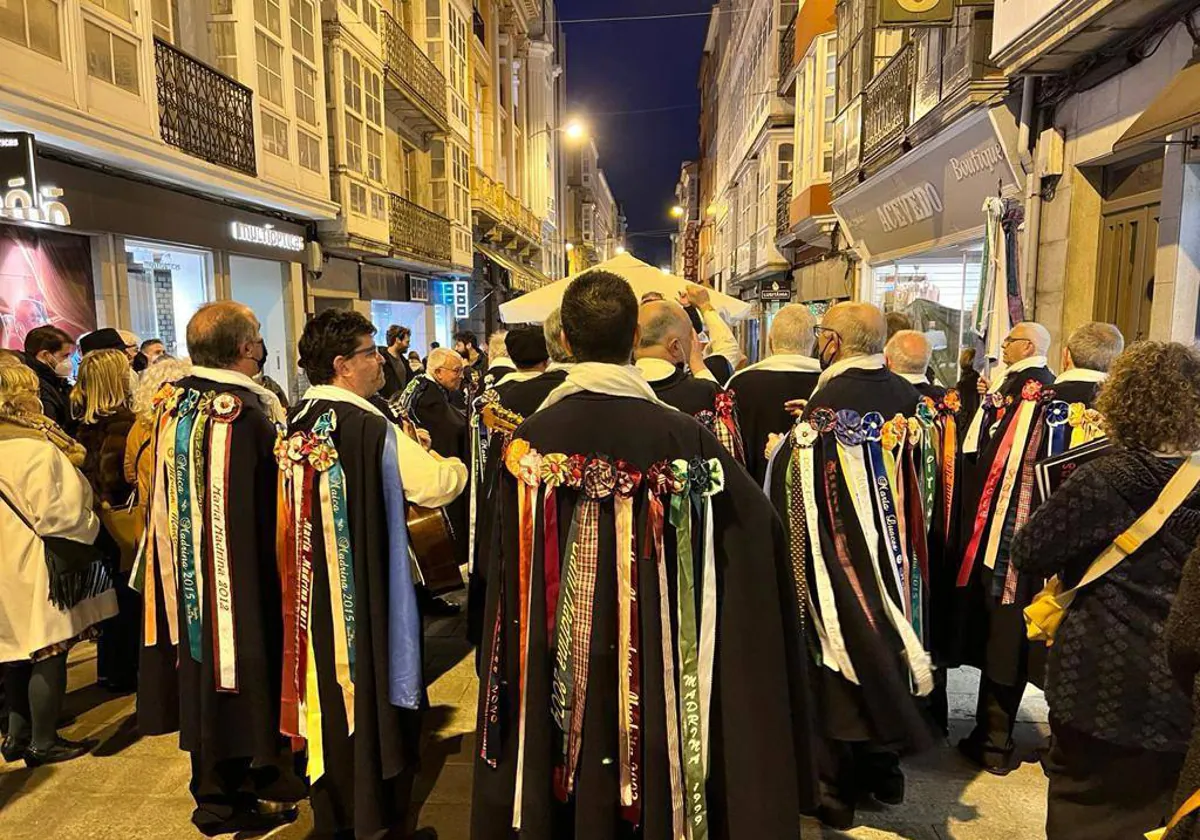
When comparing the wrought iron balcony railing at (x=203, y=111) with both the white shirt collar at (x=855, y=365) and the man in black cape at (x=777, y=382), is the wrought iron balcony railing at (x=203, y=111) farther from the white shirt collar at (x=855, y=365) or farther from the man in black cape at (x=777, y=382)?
the white shirt collar at (x=855, y=365)

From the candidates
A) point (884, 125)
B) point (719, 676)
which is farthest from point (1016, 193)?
point (719, 676)

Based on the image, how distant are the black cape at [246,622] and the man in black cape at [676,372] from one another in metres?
1.71

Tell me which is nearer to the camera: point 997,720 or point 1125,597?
point 1125,597

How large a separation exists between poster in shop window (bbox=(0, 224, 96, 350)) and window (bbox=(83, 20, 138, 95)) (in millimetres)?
1561

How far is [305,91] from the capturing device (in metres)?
11.3

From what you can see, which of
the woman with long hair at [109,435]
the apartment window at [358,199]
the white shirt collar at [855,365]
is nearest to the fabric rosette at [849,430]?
the white shirt collar at [855,365]

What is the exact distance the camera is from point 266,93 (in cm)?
1013

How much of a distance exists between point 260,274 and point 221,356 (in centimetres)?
1001

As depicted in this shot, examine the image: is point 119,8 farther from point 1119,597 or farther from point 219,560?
point 1119,597

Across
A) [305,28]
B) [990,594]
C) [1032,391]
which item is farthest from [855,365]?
[305,28]

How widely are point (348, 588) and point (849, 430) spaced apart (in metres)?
1.98

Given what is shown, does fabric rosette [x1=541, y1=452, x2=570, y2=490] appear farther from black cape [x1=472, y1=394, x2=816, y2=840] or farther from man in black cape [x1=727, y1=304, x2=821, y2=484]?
man in black cape [x1=727, y1=304, x2=821, y2=484]

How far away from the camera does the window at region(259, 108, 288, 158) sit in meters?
Answer: 10.1

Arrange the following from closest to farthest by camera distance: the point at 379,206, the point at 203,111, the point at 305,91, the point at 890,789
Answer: the point at 890,789 < the point at 203,111 < the point at 305,91 < the point at 379,206
